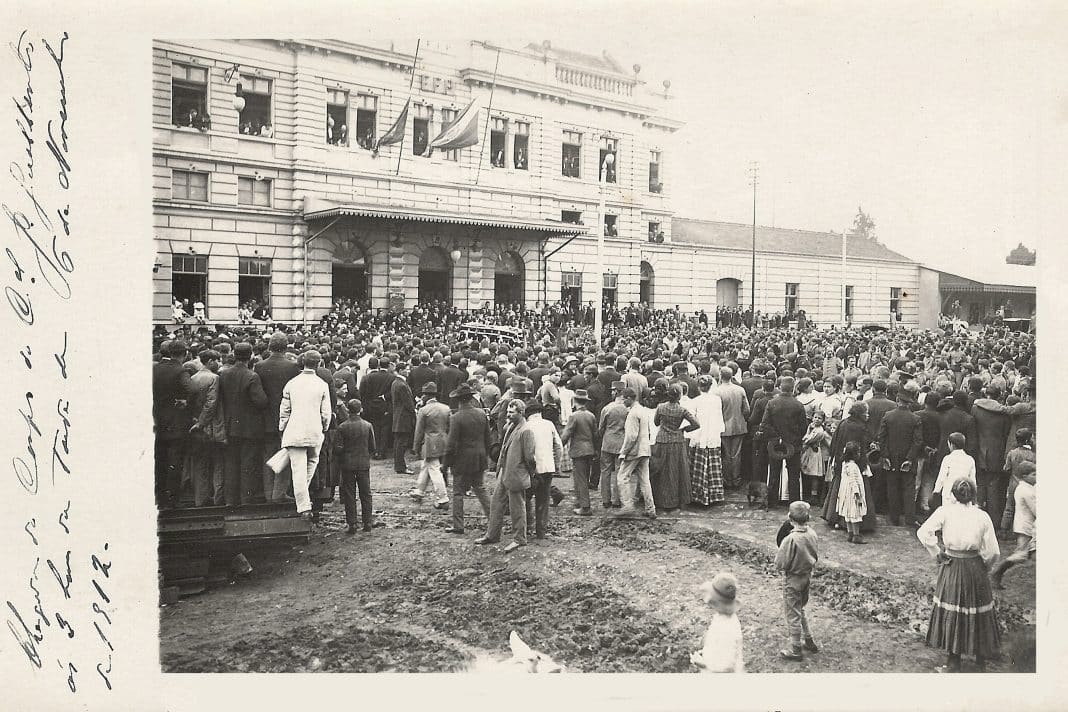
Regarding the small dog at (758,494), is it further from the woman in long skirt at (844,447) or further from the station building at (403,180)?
the station building at (403,180)

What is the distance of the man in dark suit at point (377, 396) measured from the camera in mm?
9945

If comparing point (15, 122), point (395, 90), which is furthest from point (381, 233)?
point (15, 122)

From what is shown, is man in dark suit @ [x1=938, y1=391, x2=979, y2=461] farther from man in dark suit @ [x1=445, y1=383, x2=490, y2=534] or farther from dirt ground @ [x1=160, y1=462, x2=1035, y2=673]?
man in dark suit @ [x1=445, y1=383, x2=490, y2=534]

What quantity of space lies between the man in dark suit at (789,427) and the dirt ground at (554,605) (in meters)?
0.80

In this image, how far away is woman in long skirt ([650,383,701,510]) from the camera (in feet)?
26.7

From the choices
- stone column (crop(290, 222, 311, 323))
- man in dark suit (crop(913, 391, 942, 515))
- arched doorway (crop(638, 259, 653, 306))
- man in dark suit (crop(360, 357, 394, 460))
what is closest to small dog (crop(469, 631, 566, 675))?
man in dark suit (crop(913, 391, 942, 515))

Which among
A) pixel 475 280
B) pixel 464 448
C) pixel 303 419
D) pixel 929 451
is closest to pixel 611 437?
pixel 464 448

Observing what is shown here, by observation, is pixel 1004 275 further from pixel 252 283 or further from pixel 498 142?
pixel 252 283

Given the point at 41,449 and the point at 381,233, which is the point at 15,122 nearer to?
the point at 41,449

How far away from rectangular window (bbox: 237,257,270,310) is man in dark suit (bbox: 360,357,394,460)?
2.19m

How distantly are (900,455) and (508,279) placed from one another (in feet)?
28.4

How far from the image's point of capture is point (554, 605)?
5.73 metres

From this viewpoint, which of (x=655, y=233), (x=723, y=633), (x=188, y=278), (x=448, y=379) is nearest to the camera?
(x=723, y=633)

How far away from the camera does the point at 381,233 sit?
14305mm
